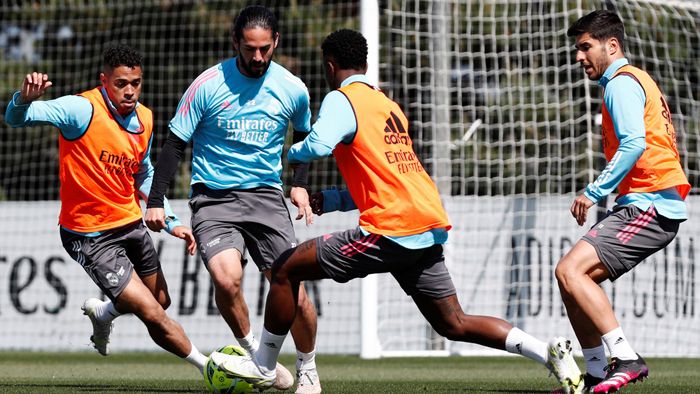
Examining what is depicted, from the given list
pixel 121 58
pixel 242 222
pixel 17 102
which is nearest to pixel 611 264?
pixel 242 222

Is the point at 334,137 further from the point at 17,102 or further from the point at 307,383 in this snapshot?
the point at 17,102

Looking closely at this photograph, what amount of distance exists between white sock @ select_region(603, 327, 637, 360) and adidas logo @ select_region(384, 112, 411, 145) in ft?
5.50

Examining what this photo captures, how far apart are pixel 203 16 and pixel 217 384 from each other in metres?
14.8

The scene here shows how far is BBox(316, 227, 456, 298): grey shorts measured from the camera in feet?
21.9

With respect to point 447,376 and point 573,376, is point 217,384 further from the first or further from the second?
point 447,376

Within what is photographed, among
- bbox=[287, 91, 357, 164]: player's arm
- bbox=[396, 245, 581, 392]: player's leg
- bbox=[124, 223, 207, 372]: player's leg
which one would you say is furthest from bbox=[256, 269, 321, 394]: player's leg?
bbox=[287, 91, 357, 164]: player's arm

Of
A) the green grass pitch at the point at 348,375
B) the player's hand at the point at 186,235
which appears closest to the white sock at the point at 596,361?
the green grass pitch at the point at 348,375

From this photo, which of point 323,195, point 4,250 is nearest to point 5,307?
point 4,250

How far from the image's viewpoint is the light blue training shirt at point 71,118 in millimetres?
7973

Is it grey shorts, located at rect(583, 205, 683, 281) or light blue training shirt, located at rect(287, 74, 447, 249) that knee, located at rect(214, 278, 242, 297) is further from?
grey shorts, located at rect(583, 205, 683, 281)

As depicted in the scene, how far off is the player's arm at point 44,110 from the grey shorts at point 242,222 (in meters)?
0.99

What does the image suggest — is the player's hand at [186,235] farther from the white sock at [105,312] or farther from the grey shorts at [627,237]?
the grey shorts at [627,237]

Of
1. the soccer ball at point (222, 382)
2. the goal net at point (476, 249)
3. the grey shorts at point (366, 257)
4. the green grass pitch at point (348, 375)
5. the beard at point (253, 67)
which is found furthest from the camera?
the goal net at point (476, 249)

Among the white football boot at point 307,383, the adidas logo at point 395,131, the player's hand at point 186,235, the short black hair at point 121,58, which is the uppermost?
the short black hair at point 121,58
